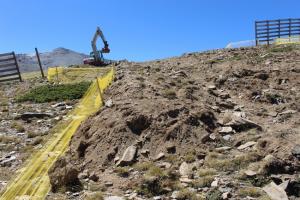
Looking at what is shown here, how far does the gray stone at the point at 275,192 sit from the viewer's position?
31.2 ft

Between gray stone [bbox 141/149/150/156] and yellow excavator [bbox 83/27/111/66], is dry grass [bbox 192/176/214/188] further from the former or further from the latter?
yellow excavator [bbox 83/27/111/66]

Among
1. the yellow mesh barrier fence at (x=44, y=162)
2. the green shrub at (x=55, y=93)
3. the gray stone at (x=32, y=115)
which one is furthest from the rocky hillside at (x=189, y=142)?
the green shrub at (x=55, y=93)

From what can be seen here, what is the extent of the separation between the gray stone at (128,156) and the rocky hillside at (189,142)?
26mm

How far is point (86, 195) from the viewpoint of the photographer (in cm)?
1063

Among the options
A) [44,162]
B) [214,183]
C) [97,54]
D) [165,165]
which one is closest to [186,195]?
[214,183]

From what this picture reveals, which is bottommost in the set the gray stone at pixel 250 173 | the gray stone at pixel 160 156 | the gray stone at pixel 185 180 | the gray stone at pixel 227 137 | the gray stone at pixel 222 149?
the gray stone at pixel 185 180

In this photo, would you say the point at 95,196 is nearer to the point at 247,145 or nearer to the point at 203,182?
the point at 203,182

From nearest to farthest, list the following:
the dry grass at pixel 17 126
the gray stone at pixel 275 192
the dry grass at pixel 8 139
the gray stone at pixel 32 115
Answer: the gray stone at pixel 275 192, the dry grass at pixel 8 139, the dry grass at pixel 17 126, the gray stone at pixel 32 115

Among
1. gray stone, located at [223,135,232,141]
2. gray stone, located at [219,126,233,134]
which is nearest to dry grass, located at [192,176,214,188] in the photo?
gray stone, located at [223,135,232,141]

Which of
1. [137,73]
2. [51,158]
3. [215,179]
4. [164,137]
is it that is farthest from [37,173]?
[137,73]

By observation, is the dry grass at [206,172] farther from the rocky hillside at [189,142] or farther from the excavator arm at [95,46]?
the excavator arm at [95,46]

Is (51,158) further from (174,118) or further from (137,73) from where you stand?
(137,73)

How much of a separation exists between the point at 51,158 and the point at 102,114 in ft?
8.06

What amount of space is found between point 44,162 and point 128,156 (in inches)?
111
